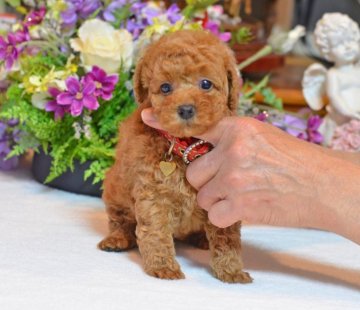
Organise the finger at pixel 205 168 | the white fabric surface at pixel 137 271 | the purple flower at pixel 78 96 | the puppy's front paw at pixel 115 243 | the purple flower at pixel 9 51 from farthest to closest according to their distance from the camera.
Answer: the purple flower at pixel 9 51 < the purple flower at pixel 78 96 < the puppy's front paw at pixel 115 243 < the finger at pixel 205 168 < the white fabric surface at pixel 137 271

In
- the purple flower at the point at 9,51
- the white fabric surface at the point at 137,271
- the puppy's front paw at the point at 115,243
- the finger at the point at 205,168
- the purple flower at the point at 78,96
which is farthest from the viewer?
the purple flower at the point at 9,51

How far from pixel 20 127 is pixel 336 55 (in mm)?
883

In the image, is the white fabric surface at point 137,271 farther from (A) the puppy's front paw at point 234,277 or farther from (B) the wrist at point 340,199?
(B) the wrist at point 340,199

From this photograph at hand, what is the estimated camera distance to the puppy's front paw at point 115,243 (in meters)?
1.30

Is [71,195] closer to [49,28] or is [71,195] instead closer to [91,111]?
[91,111]

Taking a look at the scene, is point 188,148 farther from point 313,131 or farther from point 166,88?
point 313,131

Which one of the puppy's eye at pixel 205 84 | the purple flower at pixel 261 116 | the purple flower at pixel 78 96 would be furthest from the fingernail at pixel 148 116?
the purple flower at pixel 261 116

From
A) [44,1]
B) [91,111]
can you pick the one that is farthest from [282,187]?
[44,1]

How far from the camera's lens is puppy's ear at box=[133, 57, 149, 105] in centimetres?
119

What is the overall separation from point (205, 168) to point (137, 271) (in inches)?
8.8

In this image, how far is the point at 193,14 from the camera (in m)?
1.80

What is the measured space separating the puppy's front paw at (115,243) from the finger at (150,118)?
265mm

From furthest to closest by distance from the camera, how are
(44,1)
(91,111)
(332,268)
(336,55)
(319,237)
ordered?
(336,55) < (44,1) < (91,111) < (319,237) < (332,268)

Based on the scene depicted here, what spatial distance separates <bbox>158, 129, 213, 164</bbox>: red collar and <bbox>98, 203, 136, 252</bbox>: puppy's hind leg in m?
0.20
